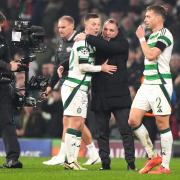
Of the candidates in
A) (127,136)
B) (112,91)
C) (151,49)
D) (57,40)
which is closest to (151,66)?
→ (151,49)

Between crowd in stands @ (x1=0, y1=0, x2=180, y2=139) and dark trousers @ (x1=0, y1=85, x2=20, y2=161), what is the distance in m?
4.44

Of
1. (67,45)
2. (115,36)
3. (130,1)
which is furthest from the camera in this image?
(130,1)

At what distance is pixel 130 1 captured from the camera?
25203 mm

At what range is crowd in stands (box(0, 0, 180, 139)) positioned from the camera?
70.2 ft

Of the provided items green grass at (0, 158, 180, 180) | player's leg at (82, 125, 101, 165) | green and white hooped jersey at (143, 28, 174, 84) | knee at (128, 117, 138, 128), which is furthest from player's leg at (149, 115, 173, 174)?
player's leg at (82, 125, 101, 165)

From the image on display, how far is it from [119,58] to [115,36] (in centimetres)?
33

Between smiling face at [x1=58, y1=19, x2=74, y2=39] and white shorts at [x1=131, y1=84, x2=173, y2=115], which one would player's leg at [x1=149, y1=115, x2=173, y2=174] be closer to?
white shorts at [x1=131, y1=84, x2=173, y2=115]

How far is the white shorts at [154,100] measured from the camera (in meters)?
13.9

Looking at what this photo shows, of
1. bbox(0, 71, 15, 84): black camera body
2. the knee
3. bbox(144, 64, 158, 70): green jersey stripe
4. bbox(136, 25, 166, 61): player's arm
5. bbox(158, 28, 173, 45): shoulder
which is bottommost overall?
the knee

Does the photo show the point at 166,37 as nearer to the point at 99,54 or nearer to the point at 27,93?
the point at 99,54

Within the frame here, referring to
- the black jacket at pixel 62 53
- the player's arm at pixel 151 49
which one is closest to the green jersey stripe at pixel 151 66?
the player's arm at pixel 151 49

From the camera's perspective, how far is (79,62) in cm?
1448

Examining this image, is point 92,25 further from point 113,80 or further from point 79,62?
point 113,80

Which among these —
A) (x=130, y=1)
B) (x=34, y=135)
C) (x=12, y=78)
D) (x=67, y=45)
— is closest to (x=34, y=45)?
(x=12, y=78)
